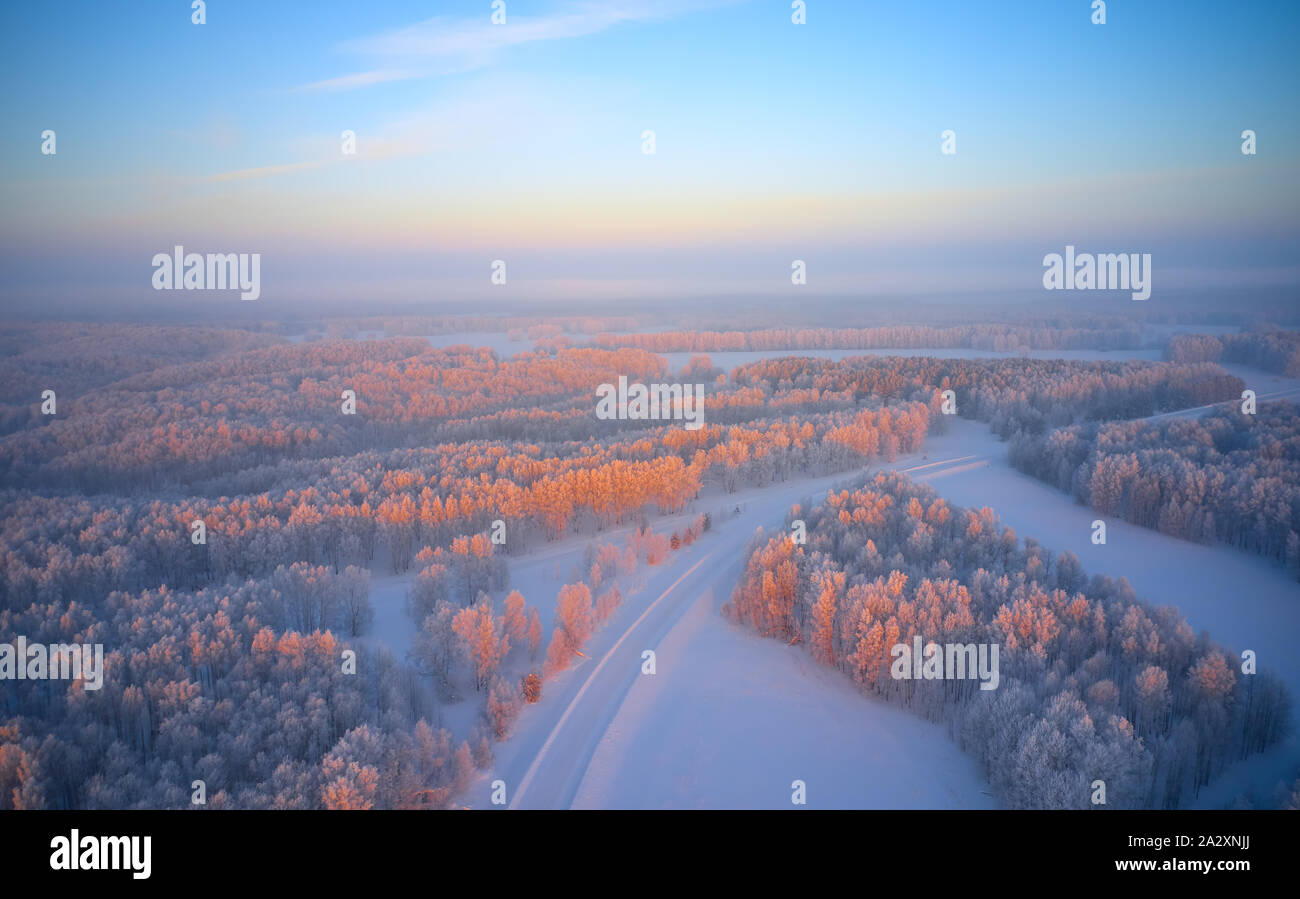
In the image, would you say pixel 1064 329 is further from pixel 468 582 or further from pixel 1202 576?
pixel 468 582

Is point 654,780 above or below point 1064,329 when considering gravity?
below

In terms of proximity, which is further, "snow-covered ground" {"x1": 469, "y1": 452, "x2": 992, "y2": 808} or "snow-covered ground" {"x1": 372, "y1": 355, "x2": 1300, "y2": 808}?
"snow-covered ground" {"x1": 372, "y1": 355, "x2": 1300, "y2": 808}

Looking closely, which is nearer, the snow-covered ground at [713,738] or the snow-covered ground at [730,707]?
the snow-covered ground at [713,738]

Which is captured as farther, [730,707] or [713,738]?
[730,707]

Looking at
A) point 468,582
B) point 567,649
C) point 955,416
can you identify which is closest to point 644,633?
point 567,649
